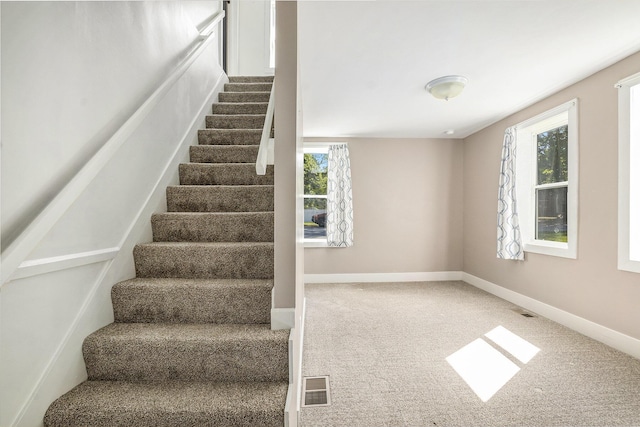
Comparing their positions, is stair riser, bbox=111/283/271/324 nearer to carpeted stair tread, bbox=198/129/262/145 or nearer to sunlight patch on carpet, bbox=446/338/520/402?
sunlight patch on carpet, bbox=446/338/520/402

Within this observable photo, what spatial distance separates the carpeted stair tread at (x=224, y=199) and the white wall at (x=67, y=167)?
23 centimetres

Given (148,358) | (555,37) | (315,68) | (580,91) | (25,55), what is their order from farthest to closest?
1. (580,91)
2. (315,68)
3. (555,37)
4. (148,358)
5. (25,55)

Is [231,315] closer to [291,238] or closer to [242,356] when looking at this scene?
[242,356]

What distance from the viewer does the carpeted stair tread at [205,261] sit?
1788mm

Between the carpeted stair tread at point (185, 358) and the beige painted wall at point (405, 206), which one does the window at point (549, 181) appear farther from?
the carpeted stair tread at point (185, 358)

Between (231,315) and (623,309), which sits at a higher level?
(231,315)

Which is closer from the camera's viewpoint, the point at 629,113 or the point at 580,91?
the point at 629,113

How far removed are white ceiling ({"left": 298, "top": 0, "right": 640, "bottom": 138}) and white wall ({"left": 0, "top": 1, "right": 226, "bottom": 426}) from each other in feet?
3.54

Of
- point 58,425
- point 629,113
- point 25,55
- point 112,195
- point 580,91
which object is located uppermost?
point 580,91

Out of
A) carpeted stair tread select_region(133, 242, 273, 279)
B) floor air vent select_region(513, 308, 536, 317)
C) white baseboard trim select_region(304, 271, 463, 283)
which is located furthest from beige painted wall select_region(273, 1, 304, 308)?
white baseboard trim select_region(304, 271, 463, 283)

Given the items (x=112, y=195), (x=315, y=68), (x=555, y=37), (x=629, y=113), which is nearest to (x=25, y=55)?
(x=112, y=195)

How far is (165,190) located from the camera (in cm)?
218

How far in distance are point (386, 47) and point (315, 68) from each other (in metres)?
0.61

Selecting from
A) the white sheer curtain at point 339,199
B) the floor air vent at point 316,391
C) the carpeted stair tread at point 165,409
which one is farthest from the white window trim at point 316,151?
the carpeted stair tread at point 165,409
